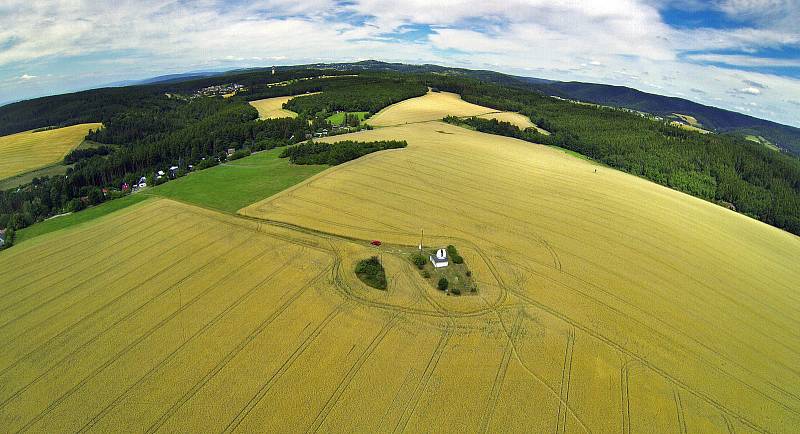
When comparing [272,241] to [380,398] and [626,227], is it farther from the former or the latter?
[626,227]

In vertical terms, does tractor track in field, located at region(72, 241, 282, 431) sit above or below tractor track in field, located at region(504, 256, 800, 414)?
above

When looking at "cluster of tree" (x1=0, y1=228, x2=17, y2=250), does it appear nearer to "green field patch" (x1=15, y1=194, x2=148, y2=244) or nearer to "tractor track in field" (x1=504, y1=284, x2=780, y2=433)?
"green field patch" (x1=15, y1=194, x2=148, y2=244)

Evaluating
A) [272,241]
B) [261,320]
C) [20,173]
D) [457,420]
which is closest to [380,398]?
[457,420]

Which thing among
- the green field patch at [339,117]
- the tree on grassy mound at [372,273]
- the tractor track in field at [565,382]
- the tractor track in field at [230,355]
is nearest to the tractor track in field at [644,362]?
the tractor track in field at [565,382]

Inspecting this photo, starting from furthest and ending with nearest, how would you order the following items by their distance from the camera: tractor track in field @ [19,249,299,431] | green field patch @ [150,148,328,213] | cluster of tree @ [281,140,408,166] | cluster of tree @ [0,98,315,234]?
1. cluster of tree @ [281,140,408,166]
2. cluster of tree @ [0,98,315,234]
3. green field patch @ [150,148,328,213]
4. tractor track in field @ [19,249,299,431]

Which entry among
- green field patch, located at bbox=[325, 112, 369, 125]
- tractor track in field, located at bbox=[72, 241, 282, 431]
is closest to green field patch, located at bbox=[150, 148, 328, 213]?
tractor track in field, located at bbox=[72, 241, 282, 431]

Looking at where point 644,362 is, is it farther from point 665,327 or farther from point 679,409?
point 665,327
